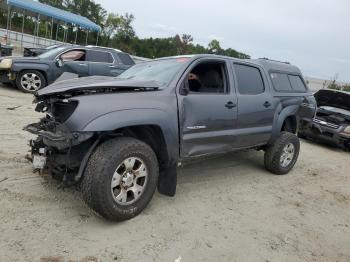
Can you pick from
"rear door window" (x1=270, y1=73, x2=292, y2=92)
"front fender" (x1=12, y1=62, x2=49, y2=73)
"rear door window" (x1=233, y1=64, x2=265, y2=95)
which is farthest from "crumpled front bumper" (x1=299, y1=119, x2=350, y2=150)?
"front fender" (x1=12, y1=62, x2=49, y2=73)

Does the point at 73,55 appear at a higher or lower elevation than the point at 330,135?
higher

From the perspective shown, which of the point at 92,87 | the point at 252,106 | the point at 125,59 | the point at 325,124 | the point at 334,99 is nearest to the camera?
the point at 92,87

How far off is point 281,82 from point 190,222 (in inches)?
137

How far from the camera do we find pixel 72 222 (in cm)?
384

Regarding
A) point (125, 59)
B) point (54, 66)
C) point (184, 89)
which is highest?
point (125, 59)

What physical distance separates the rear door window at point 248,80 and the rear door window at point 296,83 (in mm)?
1220

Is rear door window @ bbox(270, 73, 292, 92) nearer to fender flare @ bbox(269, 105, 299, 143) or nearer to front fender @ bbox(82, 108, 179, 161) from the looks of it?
fender flare @ bbox(269, 105, 299, 143)

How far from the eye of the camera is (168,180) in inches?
175

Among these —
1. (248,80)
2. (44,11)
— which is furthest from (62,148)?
(44,11)

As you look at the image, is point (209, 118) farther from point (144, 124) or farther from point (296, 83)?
point (296, 83)

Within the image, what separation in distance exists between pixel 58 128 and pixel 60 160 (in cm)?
35

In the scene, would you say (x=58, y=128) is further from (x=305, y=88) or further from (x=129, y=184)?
(x=305, y=88)

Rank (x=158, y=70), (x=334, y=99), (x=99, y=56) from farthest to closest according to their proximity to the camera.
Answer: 1. (x=99, y=56)
2. (x=334, y=99)
3. (x=158, y=70)

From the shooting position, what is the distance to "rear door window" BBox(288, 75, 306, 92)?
695cm
